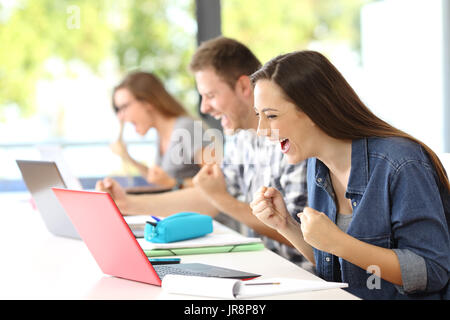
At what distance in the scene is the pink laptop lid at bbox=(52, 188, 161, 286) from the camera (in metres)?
1.17

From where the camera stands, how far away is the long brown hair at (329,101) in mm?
1381

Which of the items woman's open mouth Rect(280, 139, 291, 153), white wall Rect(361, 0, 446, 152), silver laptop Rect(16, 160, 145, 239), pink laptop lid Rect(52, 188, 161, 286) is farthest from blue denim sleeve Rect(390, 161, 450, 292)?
white wall Rect(361, 0, 446, 152)

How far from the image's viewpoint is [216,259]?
1.49m

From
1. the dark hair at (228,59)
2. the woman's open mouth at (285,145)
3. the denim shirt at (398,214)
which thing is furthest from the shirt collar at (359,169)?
the dark hair at (228,59)

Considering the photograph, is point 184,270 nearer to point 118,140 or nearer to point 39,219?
point 39,219

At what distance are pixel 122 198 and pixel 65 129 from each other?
9.01 feet

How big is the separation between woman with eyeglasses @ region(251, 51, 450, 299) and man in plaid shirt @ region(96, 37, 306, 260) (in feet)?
1.63

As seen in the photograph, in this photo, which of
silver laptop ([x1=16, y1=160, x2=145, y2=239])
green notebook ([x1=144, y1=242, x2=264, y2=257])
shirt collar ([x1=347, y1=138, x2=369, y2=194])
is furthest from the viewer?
silver laptop ([x1=16, y1=160, x2=145, y2=239])

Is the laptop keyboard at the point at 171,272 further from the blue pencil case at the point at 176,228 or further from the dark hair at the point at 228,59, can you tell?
the dark hair at the point at 228,59

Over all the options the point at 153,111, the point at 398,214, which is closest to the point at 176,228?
the point at 398,214

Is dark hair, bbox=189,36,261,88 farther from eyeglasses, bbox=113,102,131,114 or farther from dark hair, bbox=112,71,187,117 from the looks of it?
eyeglasses, bbox=113,102,131,114

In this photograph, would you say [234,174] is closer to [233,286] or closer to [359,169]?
[359,169]

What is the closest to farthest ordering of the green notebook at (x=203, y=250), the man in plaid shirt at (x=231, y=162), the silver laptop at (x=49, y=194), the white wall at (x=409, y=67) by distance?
1. the green notebook at (x=203, y=250)
2. the silver laptop at (x=49, y=194)
3. the man in plaid shirt at (x=231, y=162)
4. the white wall at (x=409, y=67)
